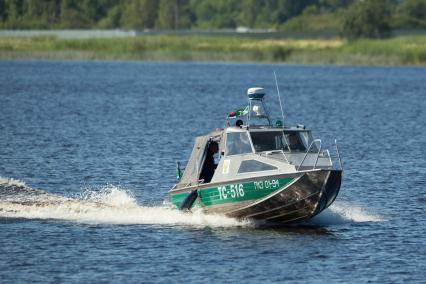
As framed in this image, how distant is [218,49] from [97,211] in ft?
368

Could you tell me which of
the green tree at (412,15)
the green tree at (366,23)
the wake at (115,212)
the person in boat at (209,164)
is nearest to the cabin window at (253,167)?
the wake at (115,212)

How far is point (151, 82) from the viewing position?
4427 inches

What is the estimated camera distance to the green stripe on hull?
30.6m

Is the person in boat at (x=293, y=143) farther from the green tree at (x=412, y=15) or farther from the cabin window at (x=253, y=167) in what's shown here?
the green tree at (x=412, y=15)

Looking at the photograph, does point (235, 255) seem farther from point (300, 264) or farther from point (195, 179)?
point (195, 179)

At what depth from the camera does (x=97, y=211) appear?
112ft

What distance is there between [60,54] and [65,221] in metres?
123

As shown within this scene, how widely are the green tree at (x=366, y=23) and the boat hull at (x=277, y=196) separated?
126 meters

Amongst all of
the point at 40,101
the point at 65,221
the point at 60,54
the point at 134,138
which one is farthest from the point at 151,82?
the point at 65,221

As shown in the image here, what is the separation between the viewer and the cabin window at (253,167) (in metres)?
30.8

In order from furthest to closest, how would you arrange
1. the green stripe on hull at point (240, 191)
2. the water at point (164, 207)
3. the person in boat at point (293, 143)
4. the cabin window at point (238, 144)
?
the person in boat at point (293, 143)
the cabin window at point (238, 144)
the green stripe on hull at point (240, 191)
the water at point (164, 207)

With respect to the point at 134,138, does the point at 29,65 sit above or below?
below

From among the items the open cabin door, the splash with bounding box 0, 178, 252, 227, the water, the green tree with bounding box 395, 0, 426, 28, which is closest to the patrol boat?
the open cabin door

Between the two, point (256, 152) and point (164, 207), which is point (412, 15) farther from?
point (256, 152)
